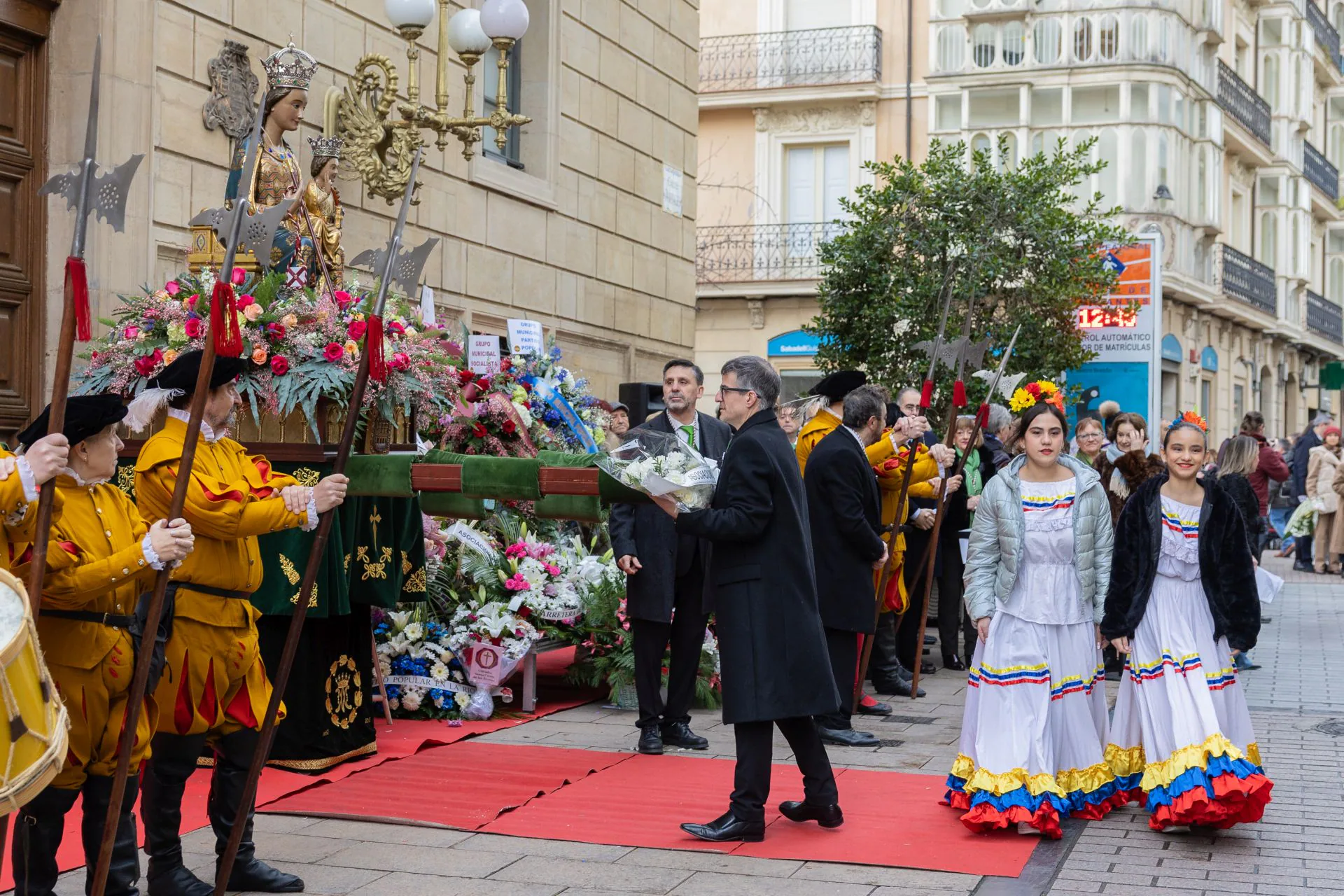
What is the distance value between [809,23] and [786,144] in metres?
2.47

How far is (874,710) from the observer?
31.0ft

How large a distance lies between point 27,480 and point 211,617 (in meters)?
1.12

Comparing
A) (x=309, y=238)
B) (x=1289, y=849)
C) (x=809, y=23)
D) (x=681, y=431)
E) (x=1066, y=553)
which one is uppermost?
(x=809, y=23)

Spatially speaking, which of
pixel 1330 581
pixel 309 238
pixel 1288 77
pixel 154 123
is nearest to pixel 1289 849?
pixel 309 238

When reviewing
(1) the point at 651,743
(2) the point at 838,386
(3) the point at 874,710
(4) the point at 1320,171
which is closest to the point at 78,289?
(1) the point at 651,743

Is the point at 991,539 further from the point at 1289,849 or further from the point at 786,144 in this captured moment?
the point at 786,144

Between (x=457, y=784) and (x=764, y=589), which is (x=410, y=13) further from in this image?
(x=764, y=589)

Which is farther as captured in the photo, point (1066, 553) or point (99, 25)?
point (99, 25)

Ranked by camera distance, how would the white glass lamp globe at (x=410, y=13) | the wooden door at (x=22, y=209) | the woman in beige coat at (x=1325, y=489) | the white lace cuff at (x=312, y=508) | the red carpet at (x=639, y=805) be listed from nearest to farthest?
the white lace cuff at (x=312, y=508) → the red carpet at (x=639, y=805) → the wooden door at (x=22, y=209) → the white glass lamp globe at (x=410, y=13) → the woman in beige coat at (x=1325, y=489)

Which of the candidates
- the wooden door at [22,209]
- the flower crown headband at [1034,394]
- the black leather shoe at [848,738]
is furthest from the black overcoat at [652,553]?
the wooden door at [22,209]

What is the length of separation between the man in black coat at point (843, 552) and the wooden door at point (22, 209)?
4.23 metres

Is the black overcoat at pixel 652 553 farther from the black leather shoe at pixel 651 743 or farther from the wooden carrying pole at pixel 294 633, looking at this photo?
the wooden carrying pole at pixel 294 633

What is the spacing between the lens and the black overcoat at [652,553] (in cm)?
810

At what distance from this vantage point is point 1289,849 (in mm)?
6324
